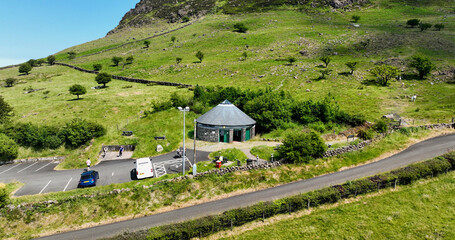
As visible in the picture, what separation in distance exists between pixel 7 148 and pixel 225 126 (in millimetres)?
33780

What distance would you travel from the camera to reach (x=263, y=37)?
375 ft

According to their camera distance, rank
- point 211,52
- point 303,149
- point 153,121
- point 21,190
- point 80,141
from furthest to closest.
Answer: point 211,52 → point 153,121 → point 80,141 → point 303,149 → point 21,190

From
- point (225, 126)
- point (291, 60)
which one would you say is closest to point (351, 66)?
point (291, 60)

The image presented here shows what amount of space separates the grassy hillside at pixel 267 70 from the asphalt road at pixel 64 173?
8.91 ft

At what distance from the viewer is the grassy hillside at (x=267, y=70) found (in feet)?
164

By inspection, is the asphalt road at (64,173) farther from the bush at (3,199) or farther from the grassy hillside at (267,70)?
the bush at (3,199)

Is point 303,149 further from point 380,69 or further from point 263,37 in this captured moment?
point 263,37

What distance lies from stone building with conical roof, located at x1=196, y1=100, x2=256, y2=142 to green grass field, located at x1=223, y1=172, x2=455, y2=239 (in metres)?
20.3

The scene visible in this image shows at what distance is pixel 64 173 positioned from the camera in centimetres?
3195

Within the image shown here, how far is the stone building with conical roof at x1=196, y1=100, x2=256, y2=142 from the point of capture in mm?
40625

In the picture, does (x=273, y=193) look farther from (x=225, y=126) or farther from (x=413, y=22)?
(x=413, y=22)

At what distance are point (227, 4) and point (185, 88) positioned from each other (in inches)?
5758

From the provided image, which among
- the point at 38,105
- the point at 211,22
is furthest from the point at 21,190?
the point at 211,22

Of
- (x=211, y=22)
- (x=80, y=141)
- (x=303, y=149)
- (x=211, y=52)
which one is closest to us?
(x=303, y=149)
